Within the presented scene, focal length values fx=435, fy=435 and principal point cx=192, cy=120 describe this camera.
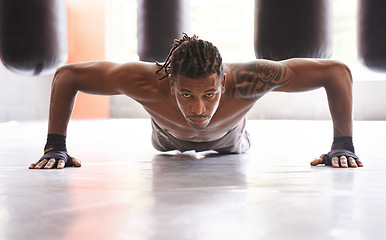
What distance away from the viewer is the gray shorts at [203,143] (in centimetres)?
208

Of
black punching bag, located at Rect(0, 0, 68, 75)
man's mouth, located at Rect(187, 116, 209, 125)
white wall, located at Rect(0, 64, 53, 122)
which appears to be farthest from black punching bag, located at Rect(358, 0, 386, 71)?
white wall, located at Rect(0, 64, 53, 122)

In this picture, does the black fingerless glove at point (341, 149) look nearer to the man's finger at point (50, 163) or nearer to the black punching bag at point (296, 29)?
the black punching bag at point (296, 29)

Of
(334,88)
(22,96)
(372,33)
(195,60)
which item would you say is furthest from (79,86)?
(22,96)

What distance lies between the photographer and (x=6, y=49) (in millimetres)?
2582

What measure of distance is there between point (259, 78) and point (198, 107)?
14.3 inches

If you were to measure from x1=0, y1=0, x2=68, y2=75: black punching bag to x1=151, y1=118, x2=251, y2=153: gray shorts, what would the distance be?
938mm

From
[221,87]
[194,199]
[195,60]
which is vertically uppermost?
[195,60]

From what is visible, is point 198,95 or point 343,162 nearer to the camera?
point 198,95

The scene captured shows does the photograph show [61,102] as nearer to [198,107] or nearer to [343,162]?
[198,107]

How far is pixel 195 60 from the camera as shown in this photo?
1573 mm

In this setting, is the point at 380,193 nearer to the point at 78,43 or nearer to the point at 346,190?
the point at 346,190

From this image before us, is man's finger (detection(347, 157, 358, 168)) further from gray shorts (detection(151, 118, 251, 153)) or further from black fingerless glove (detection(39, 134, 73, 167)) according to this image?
black fingerless glove (detection(39, 134, 73, 167))

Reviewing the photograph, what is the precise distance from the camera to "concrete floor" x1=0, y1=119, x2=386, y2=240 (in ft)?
3.08

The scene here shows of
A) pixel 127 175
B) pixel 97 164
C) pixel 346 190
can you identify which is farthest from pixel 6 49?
pixel 346 190
